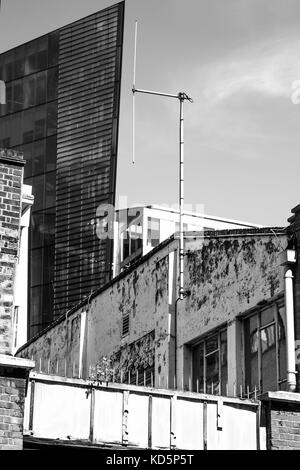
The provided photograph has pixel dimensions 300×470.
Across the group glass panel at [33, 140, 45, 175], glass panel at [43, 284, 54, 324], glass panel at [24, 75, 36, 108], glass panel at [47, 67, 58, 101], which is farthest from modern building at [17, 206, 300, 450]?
glass panel at [24, 75, 36, 108]

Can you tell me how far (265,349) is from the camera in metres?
22.9

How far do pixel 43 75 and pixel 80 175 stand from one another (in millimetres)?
10133

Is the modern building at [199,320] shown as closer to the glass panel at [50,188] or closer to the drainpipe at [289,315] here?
the drainpipe at [289,315]

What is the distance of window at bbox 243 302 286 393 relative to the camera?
22219 mm

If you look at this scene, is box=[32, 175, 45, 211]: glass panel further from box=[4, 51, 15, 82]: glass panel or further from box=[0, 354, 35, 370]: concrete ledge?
box=[0, 354, 35, 370]: concrete ledge

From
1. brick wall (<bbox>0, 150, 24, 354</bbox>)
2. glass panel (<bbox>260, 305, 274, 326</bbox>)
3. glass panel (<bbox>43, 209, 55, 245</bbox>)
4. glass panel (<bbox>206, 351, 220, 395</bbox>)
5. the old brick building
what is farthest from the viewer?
glass panel (<bbox>43, 209, 55, 245</bbox>)

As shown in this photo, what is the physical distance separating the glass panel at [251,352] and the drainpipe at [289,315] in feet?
7.84

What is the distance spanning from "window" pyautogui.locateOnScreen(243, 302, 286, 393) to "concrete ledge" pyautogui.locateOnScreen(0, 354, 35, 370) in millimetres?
7811

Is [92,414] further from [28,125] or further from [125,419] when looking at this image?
[28,125]

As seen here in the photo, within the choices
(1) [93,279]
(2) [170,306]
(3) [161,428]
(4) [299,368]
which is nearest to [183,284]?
(2) [170,306]

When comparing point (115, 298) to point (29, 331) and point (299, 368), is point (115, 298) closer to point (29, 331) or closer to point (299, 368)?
point (299, 368)

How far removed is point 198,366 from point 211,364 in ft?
2.60
